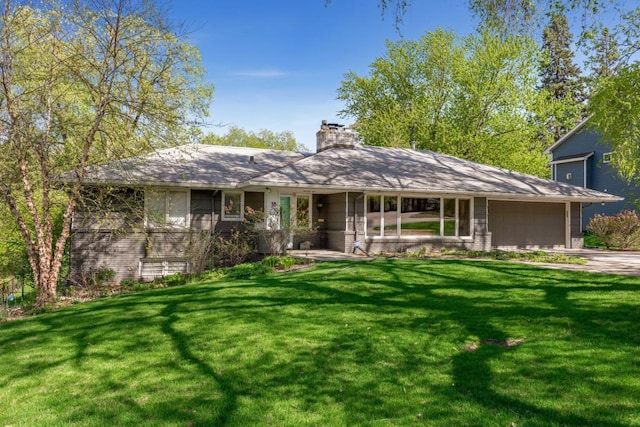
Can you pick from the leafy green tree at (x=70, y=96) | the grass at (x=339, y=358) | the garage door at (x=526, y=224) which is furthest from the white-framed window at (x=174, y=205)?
the garage door at (x=526, y=224)

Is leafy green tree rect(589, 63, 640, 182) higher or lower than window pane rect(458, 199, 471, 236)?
higher

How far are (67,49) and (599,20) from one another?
39.3ft

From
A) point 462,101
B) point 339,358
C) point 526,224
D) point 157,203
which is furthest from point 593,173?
point 339,358

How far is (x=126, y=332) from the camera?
6828 mm

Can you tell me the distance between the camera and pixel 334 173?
16.7 metres

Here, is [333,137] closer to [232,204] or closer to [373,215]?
[373,215]

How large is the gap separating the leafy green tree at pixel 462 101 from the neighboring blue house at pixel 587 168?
2899 mm

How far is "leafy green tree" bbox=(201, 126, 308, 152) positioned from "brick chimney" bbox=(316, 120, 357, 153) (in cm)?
3098

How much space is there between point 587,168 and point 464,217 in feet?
52.8

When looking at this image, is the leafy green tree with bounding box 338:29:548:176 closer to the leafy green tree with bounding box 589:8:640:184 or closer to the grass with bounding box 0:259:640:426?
the leafy green tree with bounding box 589:8:640:184

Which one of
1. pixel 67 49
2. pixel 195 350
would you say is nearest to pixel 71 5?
pixel 67 49

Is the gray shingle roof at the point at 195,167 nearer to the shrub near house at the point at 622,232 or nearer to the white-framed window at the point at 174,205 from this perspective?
the white-framed window at the point at 174,205

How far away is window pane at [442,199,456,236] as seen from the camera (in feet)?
57.4

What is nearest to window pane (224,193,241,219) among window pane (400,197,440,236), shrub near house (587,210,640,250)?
window pane (400,197,440,236)
